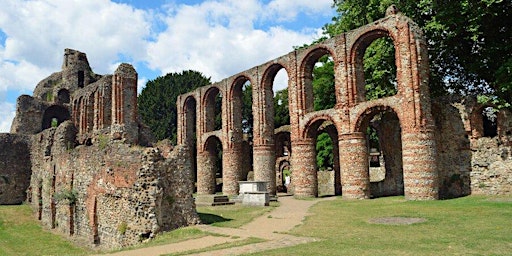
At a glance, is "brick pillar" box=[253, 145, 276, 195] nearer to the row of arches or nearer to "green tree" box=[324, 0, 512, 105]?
the row of arches

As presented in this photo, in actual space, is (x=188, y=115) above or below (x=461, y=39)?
below

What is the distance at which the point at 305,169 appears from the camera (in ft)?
83.6

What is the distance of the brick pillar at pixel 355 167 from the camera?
72.7 feet

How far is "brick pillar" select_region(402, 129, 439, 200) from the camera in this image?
1945cm

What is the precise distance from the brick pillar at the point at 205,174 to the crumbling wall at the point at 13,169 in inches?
488

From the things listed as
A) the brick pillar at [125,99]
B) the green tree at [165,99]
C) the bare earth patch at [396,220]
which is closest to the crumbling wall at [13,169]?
the brick pillar at [125,99]

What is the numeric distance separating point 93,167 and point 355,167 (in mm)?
13082

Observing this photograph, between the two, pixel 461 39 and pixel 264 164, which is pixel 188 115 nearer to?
pixel 264 164

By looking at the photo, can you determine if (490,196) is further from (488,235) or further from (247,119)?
(247,119)

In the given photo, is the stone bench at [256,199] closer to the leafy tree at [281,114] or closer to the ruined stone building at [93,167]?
the ruined stone building at [93,167]

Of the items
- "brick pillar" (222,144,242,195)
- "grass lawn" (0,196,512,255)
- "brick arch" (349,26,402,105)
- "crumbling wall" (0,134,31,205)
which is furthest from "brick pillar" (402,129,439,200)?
"crumbling wall" (0,134,31,205)

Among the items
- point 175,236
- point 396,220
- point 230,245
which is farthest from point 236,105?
point 230,245

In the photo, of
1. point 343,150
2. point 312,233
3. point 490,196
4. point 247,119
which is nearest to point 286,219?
point 312,233

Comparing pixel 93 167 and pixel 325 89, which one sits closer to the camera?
pixel 93 167
